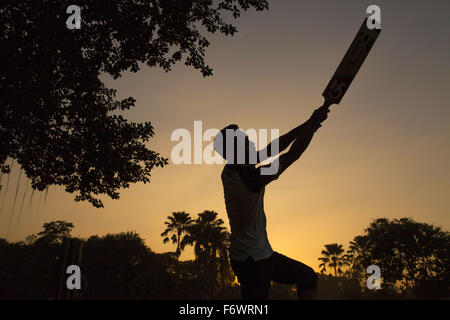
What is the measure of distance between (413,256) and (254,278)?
48.0 meters

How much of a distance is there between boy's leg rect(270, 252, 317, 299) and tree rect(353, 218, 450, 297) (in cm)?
4697

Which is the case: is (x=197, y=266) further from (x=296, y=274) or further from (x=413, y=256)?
(x=296, y=274)

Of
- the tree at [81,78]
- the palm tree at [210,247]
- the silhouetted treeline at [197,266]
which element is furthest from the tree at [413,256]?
the tree at [81,78]

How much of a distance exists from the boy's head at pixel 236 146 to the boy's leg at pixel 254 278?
85cm

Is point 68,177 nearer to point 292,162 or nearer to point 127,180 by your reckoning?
point 127,180

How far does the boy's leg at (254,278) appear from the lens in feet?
8.66

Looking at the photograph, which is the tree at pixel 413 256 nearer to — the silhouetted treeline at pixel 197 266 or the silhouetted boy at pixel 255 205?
the silhouetted treeline at pixel 197 266

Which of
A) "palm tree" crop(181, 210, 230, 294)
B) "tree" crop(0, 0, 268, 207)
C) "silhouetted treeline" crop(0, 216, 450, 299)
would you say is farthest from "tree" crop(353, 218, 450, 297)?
"tree" crop(0, 0, 268, 207)

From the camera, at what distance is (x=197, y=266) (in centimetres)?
4362

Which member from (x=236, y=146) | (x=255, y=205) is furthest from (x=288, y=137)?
(x=255, y=205)

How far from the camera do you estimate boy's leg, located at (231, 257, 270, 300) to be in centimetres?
264
